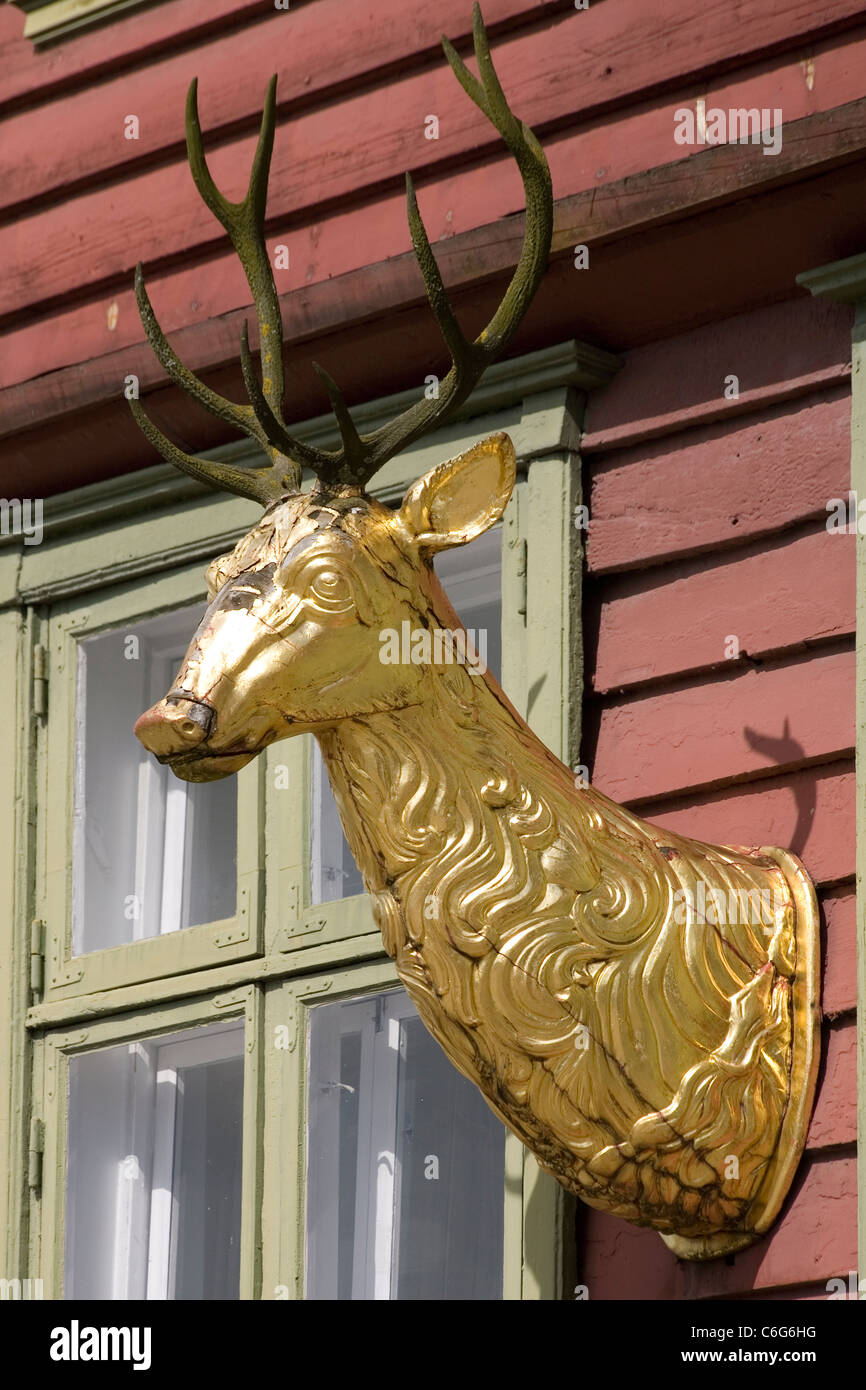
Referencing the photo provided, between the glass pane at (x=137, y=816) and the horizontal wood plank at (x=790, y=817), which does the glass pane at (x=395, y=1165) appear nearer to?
the glass pane at (x=137, y=816)

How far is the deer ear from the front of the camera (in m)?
4.83

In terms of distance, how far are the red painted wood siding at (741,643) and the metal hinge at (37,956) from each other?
1241mm

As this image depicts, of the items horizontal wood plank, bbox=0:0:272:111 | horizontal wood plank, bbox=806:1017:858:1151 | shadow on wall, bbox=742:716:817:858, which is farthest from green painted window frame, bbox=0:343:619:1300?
horizontal wood plank, bbox=0:0:272:111

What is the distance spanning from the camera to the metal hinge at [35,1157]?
5.77 metres

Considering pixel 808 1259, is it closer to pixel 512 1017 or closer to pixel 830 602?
pixel 512 1017

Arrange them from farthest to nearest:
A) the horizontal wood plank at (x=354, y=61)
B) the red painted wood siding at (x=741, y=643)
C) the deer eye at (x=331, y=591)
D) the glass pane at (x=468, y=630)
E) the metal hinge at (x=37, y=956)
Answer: the metal hinge at (x=37, y=956) → the glass pane at (x=468, y=630) → the horizontal wood plank at (x=354, y=61) → the red painted wood siding at (x=741, y=643) → the deer eye at (x=331, y=591)

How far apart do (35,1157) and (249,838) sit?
733mm

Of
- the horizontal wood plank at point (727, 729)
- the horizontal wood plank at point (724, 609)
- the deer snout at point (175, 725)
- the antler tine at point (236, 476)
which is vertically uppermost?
the antler tine at point (236, 476)

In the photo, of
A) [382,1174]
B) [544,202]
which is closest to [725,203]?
[544,202]

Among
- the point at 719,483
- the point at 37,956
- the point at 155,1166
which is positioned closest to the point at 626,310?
the point at 719,483

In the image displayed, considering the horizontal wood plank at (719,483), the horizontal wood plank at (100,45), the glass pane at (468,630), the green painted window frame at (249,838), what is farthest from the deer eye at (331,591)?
the horizontal wood plank at (100,45)

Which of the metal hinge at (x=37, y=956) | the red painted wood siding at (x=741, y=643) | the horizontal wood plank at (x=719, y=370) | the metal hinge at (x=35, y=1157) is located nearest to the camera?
the red painted wood siding at (x=741, y=643)

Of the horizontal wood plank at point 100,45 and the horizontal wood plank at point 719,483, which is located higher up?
the horizontal wood plank at point 100,45

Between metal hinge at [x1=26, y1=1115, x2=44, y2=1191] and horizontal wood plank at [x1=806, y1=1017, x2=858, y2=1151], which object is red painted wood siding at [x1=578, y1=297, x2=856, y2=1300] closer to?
horizontal wood plank at [x1=806, y1=1017, x2=858, y2=1151]
